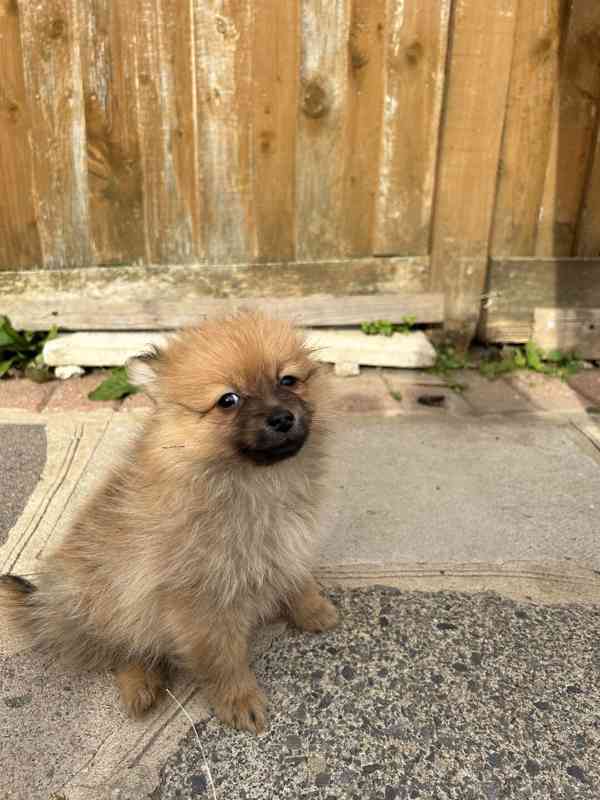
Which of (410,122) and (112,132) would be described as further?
(410,122)

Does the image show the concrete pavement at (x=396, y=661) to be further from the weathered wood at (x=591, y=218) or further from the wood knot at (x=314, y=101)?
the wood knot at (x=314, y=101)

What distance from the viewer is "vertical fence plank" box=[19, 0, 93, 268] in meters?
3.98

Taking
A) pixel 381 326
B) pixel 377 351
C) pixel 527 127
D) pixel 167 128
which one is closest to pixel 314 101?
pixel 167 128

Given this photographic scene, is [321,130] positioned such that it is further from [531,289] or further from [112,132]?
[531,289]

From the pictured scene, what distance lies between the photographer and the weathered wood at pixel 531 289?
456 centimetres

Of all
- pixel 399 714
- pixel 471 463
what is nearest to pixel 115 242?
pixel 471 463

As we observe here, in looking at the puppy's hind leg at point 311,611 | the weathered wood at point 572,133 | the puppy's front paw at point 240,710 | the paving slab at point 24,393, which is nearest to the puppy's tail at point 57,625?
the puppy's front paw at point 240,710

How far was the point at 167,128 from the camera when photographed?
4.21 meters

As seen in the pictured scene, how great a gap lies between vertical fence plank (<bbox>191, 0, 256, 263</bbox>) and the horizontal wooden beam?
195mm

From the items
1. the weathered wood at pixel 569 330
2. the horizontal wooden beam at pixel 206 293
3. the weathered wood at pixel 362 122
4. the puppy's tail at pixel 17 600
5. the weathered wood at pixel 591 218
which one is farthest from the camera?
the weathered wood at pixel 569 330

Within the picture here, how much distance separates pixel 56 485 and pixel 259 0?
2.90 m

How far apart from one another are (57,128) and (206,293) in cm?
130

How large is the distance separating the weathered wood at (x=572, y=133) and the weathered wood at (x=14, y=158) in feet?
10.5

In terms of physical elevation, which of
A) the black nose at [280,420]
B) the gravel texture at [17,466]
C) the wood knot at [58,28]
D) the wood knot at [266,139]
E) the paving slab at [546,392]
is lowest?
the paving slab at [546,392]
